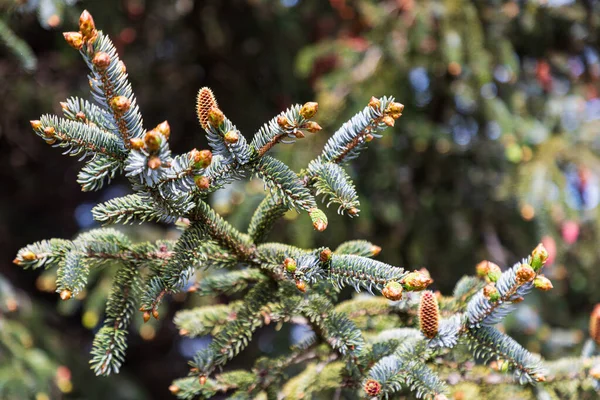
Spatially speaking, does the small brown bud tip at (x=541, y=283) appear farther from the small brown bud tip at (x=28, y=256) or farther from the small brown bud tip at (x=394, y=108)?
the small brown bud tip at (x=28, y=256)

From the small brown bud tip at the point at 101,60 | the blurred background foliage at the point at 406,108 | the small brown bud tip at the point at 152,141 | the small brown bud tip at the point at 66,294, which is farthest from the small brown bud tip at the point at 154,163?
the blurred background foliage at the point at 406,108

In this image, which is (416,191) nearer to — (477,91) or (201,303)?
(477,91)

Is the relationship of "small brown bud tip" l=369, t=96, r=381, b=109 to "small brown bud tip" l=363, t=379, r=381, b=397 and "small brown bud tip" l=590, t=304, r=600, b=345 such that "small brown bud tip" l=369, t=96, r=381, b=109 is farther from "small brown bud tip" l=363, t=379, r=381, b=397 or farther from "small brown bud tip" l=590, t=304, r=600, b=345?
"small brown bud tip" l=590, t=304, r=600, b=345

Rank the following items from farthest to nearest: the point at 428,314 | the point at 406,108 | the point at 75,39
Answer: the point at 406,108 → the point at 428,314 → the point at 75,39

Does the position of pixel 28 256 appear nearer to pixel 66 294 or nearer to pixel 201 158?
pixel 66 294

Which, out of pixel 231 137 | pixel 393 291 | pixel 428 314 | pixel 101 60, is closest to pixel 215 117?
pixel 231 137

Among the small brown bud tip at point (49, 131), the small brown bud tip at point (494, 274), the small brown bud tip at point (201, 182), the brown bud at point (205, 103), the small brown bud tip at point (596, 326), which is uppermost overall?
the small brown bud tip at point (596, 326)

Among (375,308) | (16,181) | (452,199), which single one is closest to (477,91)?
(452,199)
